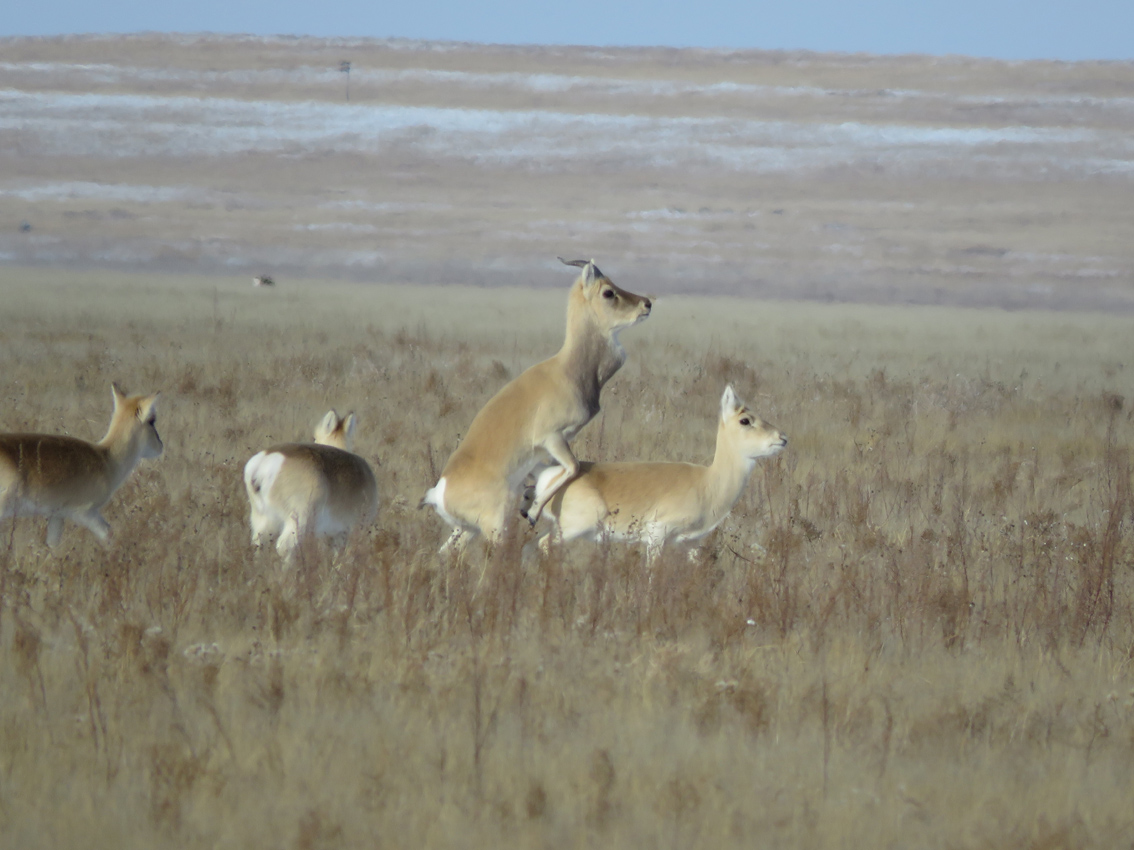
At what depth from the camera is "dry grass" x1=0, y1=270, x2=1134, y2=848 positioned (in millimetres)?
4191

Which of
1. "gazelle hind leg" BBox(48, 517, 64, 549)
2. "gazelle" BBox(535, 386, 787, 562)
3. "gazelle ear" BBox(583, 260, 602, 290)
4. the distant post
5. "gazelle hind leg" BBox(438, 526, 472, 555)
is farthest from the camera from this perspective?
the distant post

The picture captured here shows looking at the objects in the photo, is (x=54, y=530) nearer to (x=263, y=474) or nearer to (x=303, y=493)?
(x=263, y=474)

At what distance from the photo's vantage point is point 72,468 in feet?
23.9

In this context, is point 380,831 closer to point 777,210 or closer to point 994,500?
point 994,500

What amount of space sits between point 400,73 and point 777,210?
26.7 meters

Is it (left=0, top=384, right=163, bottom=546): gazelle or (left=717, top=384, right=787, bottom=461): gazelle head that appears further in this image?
(left=717, top=384, right=787, bottom=461): gazelle head

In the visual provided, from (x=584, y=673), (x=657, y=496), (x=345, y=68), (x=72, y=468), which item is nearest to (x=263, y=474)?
(x=72, y=468)

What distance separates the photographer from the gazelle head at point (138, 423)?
316 inches

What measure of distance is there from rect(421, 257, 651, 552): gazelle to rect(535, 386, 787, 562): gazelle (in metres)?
0.16

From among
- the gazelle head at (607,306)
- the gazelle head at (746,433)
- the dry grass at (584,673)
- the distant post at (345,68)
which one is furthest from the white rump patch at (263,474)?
the distant post at (345,68)

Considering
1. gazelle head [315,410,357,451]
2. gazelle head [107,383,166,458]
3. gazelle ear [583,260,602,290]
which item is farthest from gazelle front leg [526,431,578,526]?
gazelle head [107,383,166,458]

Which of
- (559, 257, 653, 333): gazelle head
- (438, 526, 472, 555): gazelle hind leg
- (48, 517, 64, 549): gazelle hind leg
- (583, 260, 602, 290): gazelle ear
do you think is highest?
(583, 260, 602, 290): gazelle ear

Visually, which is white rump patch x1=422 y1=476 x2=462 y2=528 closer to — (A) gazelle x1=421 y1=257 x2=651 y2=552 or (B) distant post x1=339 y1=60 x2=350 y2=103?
(A) gazelle x1=421 y1=257 x2=651 y2=552

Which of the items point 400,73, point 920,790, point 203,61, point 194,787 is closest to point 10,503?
point 194,787
